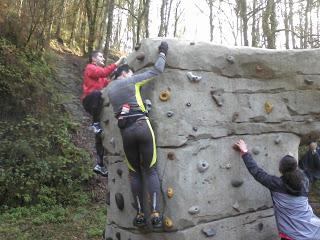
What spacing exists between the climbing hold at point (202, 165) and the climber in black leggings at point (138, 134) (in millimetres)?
528

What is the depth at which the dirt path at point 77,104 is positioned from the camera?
10781mm

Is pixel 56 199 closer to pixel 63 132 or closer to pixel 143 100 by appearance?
pixel 63 132

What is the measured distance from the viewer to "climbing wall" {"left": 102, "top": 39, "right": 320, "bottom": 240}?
15.7 ft

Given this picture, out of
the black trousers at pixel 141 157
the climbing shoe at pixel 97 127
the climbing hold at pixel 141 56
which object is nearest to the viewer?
the black trousers at pixel 141 157

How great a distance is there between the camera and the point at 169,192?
4691mm

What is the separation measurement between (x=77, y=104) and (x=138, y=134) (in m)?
8.83

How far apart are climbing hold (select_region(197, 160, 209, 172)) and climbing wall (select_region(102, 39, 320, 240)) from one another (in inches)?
0.5

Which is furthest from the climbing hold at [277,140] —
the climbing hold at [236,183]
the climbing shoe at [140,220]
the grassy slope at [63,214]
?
the grassy slope at [63,214]

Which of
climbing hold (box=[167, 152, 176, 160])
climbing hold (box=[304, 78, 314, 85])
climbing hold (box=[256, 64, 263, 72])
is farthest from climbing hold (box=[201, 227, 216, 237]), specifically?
climbing hold (box=[304, 78, 314, 85])

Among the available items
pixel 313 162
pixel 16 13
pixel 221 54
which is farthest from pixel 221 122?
pixel 16 13

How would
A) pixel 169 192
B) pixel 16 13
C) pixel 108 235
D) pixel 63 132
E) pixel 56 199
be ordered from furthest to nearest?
1. pixel 16 13
2. pixel 63 132
3. pixel 56 199
4. pixel 108 235
5. pixel 169 192

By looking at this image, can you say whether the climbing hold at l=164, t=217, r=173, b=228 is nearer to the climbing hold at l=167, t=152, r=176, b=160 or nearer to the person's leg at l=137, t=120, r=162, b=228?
the person's leg at l=137, t=120, r=162, b=228

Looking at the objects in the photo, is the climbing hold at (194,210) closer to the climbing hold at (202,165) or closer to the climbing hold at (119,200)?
the climbing hold at (202,165)

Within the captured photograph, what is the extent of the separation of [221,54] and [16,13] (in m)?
9.94
